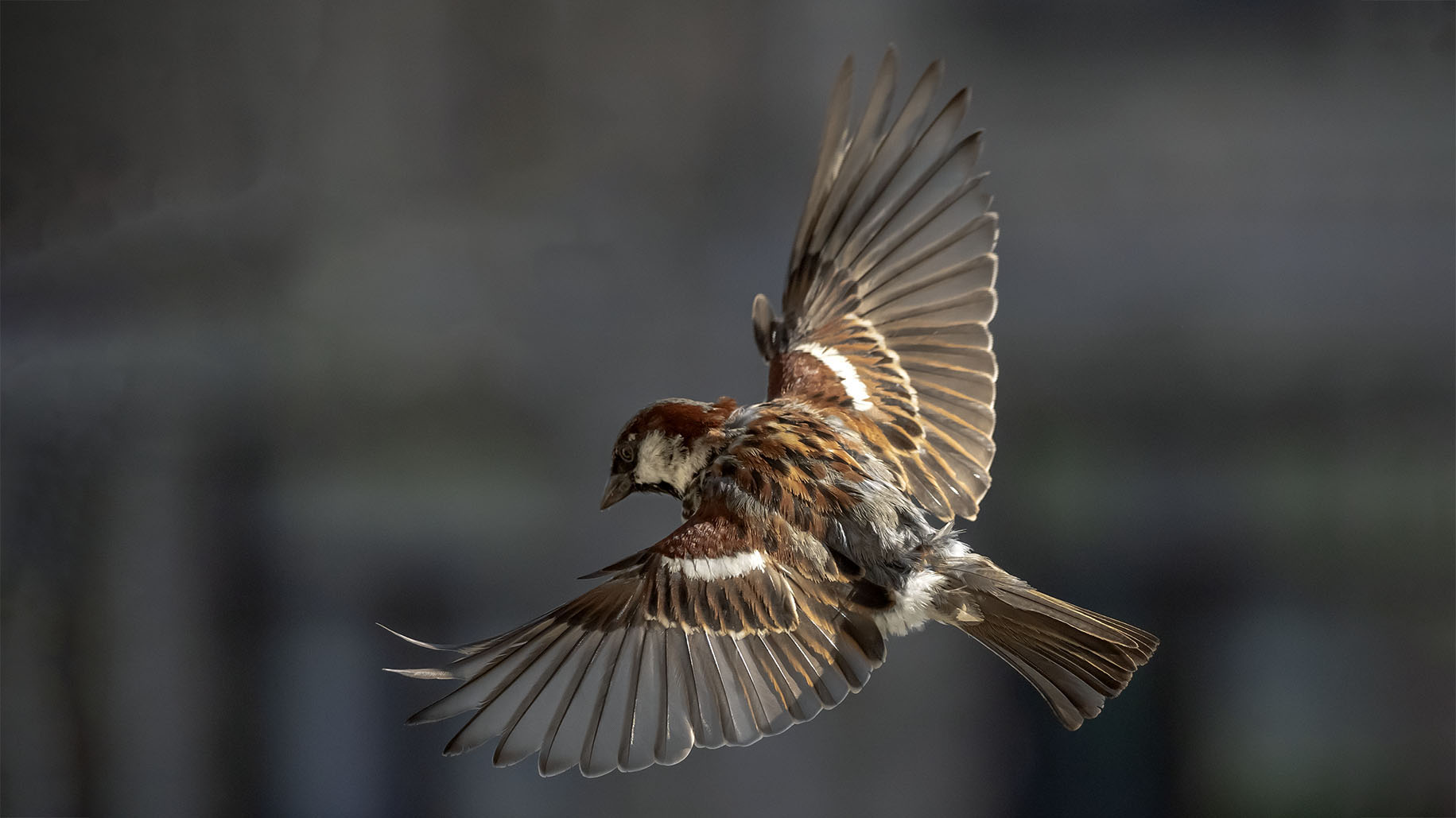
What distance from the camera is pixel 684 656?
1.82 feet

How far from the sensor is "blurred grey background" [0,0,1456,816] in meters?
0.90

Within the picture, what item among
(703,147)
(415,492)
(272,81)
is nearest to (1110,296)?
(703,147)

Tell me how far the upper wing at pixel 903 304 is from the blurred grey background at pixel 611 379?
10.1 inches

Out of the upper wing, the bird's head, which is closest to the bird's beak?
the bird's head

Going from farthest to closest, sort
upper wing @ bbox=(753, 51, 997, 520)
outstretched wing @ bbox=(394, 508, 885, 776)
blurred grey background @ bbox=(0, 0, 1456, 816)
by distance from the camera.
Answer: blurred grey background @ bbox=(0, 0, 1456, 816), upper wing @ bbox=(753, 51, 997, 520), outstretched wing @ bbox=(394, 508, 885, 776)

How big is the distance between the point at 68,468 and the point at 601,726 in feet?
2.13

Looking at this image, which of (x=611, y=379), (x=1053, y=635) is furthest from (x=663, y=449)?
(x=611, y=379)

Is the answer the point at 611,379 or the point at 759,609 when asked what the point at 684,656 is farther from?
the point at 611,379

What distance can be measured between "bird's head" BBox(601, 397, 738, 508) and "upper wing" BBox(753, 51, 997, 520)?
0.11m

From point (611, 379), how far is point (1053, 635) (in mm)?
541

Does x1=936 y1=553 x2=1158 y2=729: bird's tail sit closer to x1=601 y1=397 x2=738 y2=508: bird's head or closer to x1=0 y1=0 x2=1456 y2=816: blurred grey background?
x1=601 y1=397 x2=738 y2=508: bird's head

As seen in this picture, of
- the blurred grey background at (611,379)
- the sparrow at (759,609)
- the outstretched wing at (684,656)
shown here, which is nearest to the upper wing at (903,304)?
the sparrow at (759,609)

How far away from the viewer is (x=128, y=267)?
917 mm

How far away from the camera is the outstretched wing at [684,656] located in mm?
517
